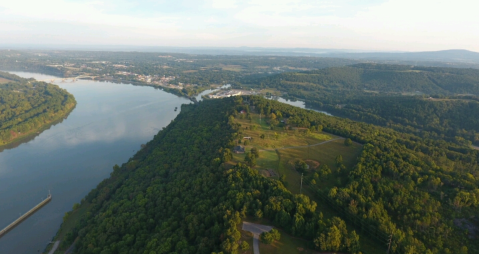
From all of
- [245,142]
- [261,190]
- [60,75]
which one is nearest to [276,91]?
[245,142]

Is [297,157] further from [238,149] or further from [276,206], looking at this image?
[276,206]

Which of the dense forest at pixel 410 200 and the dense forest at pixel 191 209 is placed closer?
the dense forest at pixel 191 209

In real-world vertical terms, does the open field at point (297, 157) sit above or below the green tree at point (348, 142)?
below

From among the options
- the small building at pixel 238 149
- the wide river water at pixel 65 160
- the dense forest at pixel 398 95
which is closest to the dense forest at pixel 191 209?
the small building at pixel 238 149

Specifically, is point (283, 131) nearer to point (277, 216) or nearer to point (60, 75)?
point (277, 216)

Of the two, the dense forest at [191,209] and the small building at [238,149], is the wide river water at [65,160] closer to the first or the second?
the dense forest at [191,209]

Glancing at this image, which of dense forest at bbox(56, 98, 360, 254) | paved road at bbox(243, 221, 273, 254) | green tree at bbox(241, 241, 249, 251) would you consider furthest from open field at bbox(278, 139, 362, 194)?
green tree at bbox(241, 241, 249, 251)

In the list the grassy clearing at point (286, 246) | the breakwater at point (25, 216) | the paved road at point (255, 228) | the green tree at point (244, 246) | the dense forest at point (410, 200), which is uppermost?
the dense forest at point (410, 200)

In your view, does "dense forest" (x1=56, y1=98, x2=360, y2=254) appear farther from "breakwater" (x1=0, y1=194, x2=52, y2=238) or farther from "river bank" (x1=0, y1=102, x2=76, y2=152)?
"river bank" (x1=0, y1=102, x2=76, y2=152)
